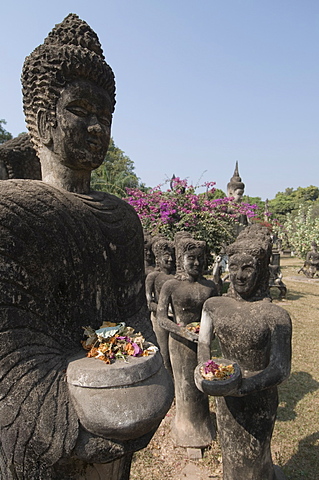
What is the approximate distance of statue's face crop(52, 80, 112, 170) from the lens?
2.01 m

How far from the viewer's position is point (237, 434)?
3510 mm

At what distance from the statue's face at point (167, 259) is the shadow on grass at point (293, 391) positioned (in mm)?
3418

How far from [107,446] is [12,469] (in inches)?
19.2

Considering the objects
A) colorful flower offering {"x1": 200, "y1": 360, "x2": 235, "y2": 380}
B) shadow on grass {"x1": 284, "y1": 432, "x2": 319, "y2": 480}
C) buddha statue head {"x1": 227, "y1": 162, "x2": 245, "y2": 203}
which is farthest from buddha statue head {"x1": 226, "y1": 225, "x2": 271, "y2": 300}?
buddha statue head {"x1": 227, "y1": 162, "x2": 245, "y2": 203}

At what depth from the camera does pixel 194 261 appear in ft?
18.1

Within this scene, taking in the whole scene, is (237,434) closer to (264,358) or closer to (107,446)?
(264,358)

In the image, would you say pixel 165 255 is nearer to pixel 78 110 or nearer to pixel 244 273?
pixel 244 273

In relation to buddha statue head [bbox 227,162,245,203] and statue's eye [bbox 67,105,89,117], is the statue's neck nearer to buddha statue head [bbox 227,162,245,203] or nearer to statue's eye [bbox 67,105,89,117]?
statue's eye [bbox 67,105,89,117]

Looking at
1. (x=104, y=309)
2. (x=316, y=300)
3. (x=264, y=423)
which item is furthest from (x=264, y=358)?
(x=316, y=300)

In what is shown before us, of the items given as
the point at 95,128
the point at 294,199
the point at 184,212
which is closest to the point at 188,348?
the point at 95,128

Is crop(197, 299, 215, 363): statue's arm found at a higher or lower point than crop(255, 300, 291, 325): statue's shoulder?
lower

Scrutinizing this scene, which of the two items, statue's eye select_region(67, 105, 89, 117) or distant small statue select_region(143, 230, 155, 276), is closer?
statue's eye select_region(67, 105, 89, 117)

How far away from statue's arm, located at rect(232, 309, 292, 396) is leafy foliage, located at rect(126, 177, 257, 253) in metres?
6.42

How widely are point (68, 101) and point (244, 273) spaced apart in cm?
234
